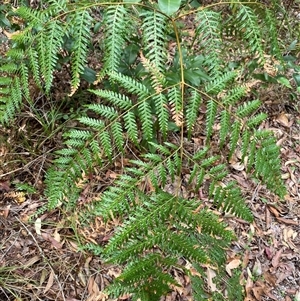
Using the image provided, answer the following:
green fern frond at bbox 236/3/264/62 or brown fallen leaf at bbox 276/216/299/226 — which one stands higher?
green fern frond at bbox 236/3/264/62

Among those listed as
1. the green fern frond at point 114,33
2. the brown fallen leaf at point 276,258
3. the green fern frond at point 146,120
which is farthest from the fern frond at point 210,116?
the brown fallen leaf at point 276,258

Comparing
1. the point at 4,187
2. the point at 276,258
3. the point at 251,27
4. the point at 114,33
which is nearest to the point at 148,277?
the point at 114,33

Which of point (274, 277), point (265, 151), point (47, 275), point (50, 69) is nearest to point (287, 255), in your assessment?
point (274, 277)

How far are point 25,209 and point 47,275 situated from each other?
410mm

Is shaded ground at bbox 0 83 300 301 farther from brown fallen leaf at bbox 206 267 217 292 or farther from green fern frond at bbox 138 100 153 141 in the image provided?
green fern frond at bbox 138 100 153 141

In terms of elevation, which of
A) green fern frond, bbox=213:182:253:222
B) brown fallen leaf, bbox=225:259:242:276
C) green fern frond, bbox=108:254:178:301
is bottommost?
brown fallen leaf, bbox=225:259:242:276

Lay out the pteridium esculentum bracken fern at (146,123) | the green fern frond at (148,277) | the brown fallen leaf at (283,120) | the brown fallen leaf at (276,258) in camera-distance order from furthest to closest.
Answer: the brown fallen leaf at (283,120) < the brown fallen leaf at (276,258) < the pteridium esculentum bracken fern at (146,123) < the green fern frond at (148,277)

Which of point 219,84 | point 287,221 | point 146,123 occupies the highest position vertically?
point 219,84

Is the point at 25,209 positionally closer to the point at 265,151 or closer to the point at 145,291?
the point at 145,291

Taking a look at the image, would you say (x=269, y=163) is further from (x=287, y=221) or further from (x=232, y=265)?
(x=287, y=221)

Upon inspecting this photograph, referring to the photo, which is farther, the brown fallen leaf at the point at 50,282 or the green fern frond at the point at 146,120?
the brown fallen leaf at the point at 50,282

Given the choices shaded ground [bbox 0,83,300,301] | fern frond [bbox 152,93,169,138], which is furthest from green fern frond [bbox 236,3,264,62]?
shaded ground [bbox 0,83,300,301]

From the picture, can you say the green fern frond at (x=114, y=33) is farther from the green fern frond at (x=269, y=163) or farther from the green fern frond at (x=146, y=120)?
the green fern frond at (x=269, y=163)

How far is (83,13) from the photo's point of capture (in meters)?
1.71
